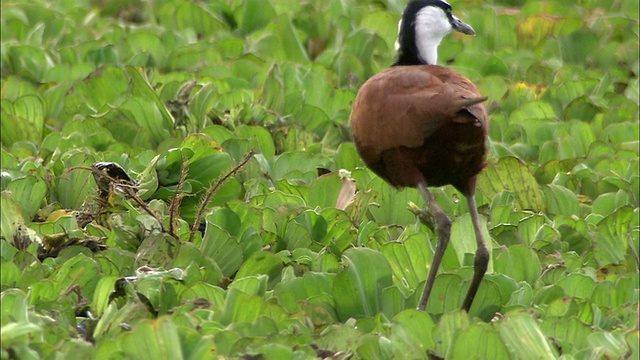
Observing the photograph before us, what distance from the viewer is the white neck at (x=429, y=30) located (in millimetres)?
4512

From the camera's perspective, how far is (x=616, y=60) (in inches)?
277

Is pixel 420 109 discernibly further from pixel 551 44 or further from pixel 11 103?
pixel 551 44

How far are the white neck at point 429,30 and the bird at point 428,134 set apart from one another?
0.43m

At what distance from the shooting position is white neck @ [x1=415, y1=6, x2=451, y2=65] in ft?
14.8

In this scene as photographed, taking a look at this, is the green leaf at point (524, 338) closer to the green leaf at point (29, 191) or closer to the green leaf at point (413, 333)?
the green leaf at point (413, 333)

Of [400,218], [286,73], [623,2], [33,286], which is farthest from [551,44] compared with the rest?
[33,286]

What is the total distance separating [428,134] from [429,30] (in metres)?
0.85

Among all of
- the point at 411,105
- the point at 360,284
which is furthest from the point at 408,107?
the point at 360,284

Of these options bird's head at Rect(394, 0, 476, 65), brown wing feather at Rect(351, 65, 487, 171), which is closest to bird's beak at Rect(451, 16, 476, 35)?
bird's head at Rect(394, 0, 476, 65)

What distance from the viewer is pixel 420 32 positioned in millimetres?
4508

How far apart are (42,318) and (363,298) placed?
1.06 metres

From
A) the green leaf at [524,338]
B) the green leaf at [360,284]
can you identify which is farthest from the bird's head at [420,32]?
the green leaf at [524,338]

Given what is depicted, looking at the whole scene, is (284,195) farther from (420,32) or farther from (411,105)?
(411,105)

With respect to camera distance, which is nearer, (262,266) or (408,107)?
(408,107)
